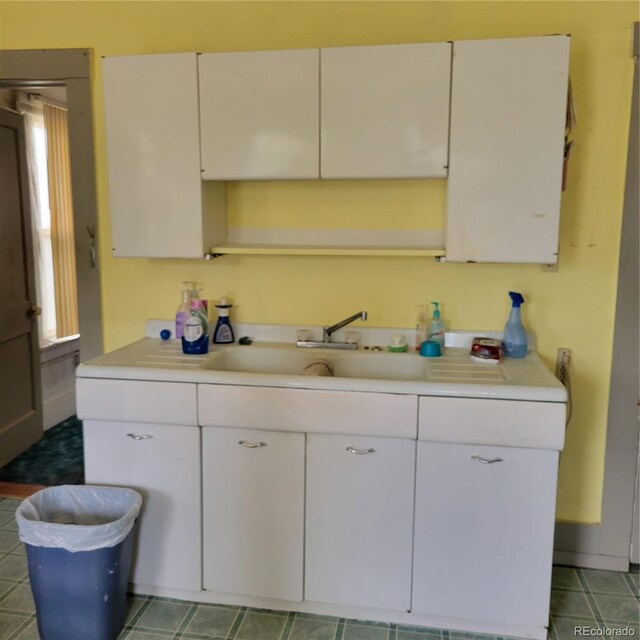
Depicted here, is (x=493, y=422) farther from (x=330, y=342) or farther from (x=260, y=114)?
(x=260, y=114)

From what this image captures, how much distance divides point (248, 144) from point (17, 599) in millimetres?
1837

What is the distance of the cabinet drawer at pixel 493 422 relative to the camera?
1.80 meters

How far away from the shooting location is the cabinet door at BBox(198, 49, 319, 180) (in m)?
2.07

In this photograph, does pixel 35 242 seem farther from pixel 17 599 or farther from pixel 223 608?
pixel 223 608

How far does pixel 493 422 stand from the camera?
1829mm

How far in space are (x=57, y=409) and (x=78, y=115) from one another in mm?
2172

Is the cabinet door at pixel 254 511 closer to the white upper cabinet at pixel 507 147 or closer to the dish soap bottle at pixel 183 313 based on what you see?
the dish soap bottle at pixel 183 313

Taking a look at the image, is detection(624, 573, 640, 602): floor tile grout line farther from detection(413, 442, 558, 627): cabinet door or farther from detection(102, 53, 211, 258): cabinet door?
detection(102, 53, 211, 258): cabinet door

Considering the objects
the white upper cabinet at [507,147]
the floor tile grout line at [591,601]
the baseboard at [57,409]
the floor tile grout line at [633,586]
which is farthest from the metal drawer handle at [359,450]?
the baseboard at [57,409]

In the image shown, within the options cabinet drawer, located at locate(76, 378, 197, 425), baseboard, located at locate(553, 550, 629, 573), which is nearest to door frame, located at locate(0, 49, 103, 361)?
cabinet drawer, located at locate(76, 378, 197, 425)

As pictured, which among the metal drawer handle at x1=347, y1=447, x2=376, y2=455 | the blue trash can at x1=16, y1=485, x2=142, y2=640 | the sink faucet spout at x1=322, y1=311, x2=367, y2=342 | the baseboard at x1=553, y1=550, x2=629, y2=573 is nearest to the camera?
the blue trash can at x1=16, y1=485, x2=142, y2=640

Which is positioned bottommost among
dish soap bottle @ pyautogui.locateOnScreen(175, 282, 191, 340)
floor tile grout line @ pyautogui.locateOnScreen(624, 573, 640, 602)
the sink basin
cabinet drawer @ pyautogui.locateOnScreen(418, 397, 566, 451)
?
floor tile grout line @ pyautogui.locateOnScreen(624, 573, 640, 602)

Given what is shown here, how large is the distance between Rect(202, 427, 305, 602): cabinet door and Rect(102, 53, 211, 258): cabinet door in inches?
29.2

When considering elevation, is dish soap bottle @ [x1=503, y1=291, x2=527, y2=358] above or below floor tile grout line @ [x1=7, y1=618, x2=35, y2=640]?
above
